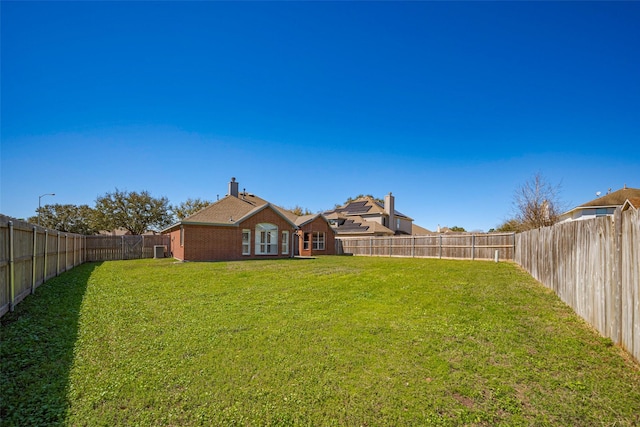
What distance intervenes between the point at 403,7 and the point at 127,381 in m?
13.7

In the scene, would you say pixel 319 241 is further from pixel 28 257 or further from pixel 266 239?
pixel 28 257

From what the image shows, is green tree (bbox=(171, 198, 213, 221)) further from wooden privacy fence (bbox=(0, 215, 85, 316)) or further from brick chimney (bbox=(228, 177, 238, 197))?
wooden privacy fence (bbox=(0, 215, 85, 316))

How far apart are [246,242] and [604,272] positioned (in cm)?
2063

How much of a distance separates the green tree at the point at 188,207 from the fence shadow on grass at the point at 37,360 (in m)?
43.3

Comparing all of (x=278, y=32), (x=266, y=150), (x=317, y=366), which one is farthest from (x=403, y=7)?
(x=266, y=150)

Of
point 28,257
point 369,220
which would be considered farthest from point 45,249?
point 369,220

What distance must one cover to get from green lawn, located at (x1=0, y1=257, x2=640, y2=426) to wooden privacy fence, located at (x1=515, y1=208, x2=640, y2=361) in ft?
1.11

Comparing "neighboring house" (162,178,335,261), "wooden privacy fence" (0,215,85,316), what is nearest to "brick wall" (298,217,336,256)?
"neighboring house" (162,178,335,261)

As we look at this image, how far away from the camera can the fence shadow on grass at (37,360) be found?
312 centimetres

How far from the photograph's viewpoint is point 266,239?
2389cm

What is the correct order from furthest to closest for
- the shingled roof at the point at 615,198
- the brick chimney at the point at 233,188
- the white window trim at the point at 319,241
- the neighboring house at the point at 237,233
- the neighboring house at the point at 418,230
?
the neighboring house at the point at 418,230 → the white window trim at the point at 319,241 → the shingled roof at the point at 615,198 → the brick chimney at the point at 233,188 → the neighboring house at the point at 237,233

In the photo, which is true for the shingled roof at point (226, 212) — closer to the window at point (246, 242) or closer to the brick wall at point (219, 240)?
the brick wall at point (219, 240)

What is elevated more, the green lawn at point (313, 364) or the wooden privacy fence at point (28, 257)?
the wooden privacy fence at point (28, 257)

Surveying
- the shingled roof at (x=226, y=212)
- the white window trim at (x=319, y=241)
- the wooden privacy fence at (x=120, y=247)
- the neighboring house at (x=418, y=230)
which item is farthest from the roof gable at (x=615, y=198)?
the wooden privacy fence at (x=120, y=247)
